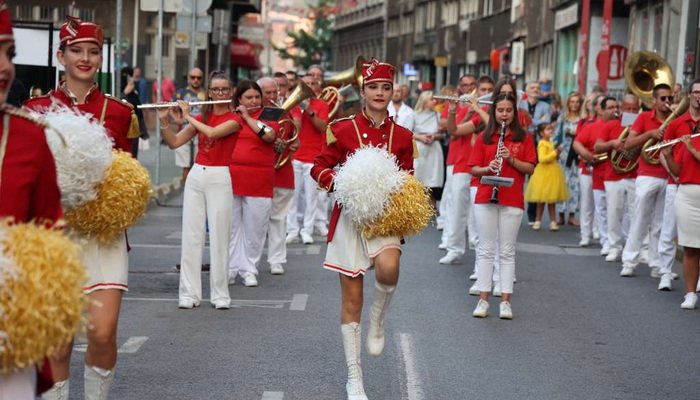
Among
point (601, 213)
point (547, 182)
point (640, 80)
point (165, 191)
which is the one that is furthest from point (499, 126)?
point (165, 191)

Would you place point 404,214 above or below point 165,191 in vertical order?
above

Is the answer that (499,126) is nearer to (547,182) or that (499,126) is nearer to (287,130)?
(287,130)

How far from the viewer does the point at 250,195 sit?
40.2 feet

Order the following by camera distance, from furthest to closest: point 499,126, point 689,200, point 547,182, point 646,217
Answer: point 547,182 → point 646,217 → point 689,200 → point 499,126

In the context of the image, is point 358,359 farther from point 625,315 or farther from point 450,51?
point 450,51

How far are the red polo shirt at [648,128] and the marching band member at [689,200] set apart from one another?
165cm

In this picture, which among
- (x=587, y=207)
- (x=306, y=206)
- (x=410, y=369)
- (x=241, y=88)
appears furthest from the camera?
(x=587, y=207)

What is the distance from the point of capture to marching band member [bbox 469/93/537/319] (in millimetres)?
10711

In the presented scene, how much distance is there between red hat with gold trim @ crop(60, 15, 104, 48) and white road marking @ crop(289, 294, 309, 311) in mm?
4826

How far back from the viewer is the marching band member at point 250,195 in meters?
12.1

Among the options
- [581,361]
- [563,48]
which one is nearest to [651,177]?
[581,361]

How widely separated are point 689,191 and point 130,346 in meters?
5.40

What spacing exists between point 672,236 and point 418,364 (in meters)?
5.39

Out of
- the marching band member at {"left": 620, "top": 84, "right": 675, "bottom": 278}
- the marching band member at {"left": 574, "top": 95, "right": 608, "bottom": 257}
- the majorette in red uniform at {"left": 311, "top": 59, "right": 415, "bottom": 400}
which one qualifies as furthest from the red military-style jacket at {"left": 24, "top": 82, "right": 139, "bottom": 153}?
the marching band member at {"left": 574, "top": 95, "right": 608, "bottom": 257}
